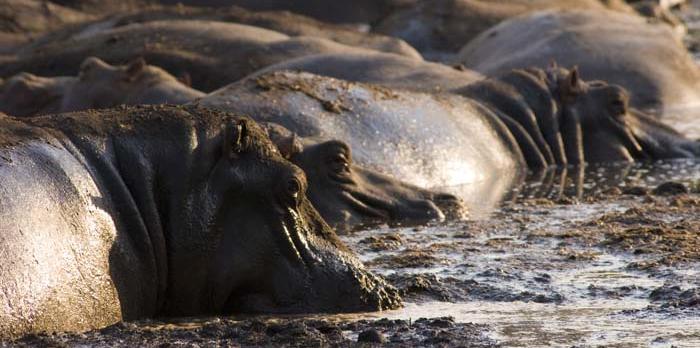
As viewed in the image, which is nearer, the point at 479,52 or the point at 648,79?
the point at 648,79

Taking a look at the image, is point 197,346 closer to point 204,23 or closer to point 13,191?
point 13,191

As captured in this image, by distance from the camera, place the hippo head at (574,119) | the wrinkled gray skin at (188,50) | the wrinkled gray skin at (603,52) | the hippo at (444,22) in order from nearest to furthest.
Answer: the hippo head at (574,119) < the wrinkled gray skin at (188,50) < the wrinkled gray skin at (603,52) < the hippo at (444,22)

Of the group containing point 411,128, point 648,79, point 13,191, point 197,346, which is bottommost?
point 197,346

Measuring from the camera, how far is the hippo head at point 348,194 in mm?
7773

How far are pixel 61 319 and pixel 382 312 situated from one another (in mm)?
1168

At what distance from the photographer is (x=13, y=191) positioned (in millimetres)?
4547

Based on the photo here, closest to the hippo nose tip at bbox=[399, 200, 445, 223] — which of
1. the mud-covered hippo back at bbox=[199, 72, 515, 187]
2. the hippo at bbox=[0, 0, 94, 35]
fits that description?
the mud-covered hippo back at bbox=[199, 72, 515, 187]

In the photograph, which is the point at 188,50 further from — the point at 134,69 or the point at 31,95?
the point at 134,69

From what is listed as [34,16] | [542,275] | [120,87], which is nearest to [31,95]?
[120,87]

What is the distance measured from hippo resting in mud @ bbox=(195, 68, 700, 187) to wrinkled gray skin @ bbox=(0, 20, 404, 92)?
2305 millimetres

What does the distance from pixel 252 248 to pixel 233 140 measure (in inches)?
13.2

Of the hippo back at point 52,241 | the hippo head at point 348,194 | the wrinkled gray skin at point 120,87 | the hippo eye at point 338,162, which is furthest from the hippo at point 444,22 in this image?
the hippo back at point 52,241

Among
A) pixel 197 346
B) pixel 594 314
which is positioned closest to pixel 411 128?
pixel 594 314

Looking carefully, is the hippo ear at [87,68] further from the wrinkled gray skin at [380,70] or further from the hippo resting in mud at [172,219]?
the hippo resting in mud at [172,219]
